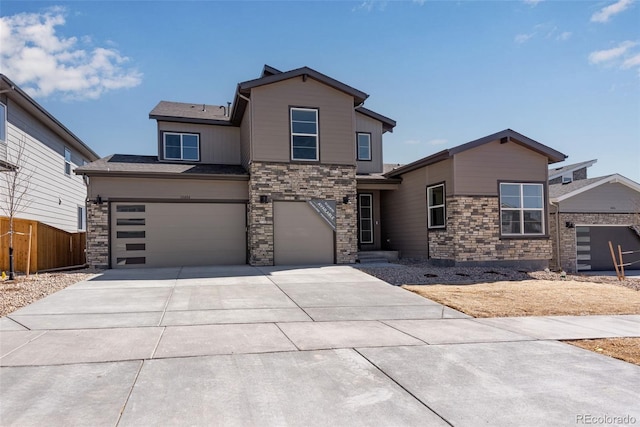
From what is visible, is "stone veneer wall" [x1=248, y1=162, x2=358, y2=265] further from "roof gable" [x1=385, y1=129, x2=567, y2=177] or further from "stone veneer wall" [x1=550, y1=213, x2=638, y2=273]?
"stone veneer wall" [x1=550, y1=213, x2=638, y2=273]

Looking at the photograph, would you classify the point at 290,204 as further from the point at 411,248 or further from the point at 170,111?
the point at 170,111

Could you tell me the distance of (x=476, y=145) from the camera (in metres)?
14.2

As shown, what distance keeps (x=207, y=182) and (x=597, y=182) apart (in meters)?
16.0

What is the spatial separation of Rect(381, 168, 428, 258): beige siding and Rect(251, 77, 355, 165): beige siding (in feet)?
9.00

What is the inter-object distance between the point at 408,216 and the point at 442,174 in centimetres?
261

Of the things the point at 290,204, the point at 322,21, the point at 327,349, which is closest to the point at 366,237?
the point at 290,204

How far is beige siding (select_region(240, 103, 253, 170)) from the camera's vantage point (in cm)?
1516

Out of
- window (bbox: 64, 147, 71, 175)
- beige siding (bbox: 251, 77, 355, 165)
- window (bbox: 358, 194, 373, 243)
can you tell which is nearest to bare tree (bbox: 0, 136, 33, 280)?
window (bbox: 64, 147, 71, 175)

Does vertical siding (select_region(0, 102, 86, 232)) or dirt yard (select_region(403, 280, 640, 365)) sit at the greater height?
vertical siding (select_region(0, 102, 86, 232))

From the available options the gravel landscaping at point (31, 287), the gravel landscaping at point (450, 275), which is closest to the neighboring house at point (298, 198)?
the gravel landscaping at point (450, 275)

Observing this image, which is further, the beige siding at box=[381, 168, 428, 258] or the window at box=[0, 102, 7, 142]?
the beige siding at box=[381, 168, 428, 258]

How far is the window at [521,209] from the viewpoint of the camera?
1481cm

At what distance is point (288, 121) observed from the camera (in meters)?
14.9

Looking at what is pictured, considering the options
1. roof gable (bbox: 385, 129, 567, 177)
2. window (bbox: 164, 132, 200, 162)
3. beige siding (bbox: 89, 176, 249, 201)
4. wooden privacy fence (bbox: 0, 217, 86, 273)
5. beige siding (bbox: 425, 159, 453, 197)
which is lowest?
wooden privacy fence (bbox: 0, 217, 86, 273)
